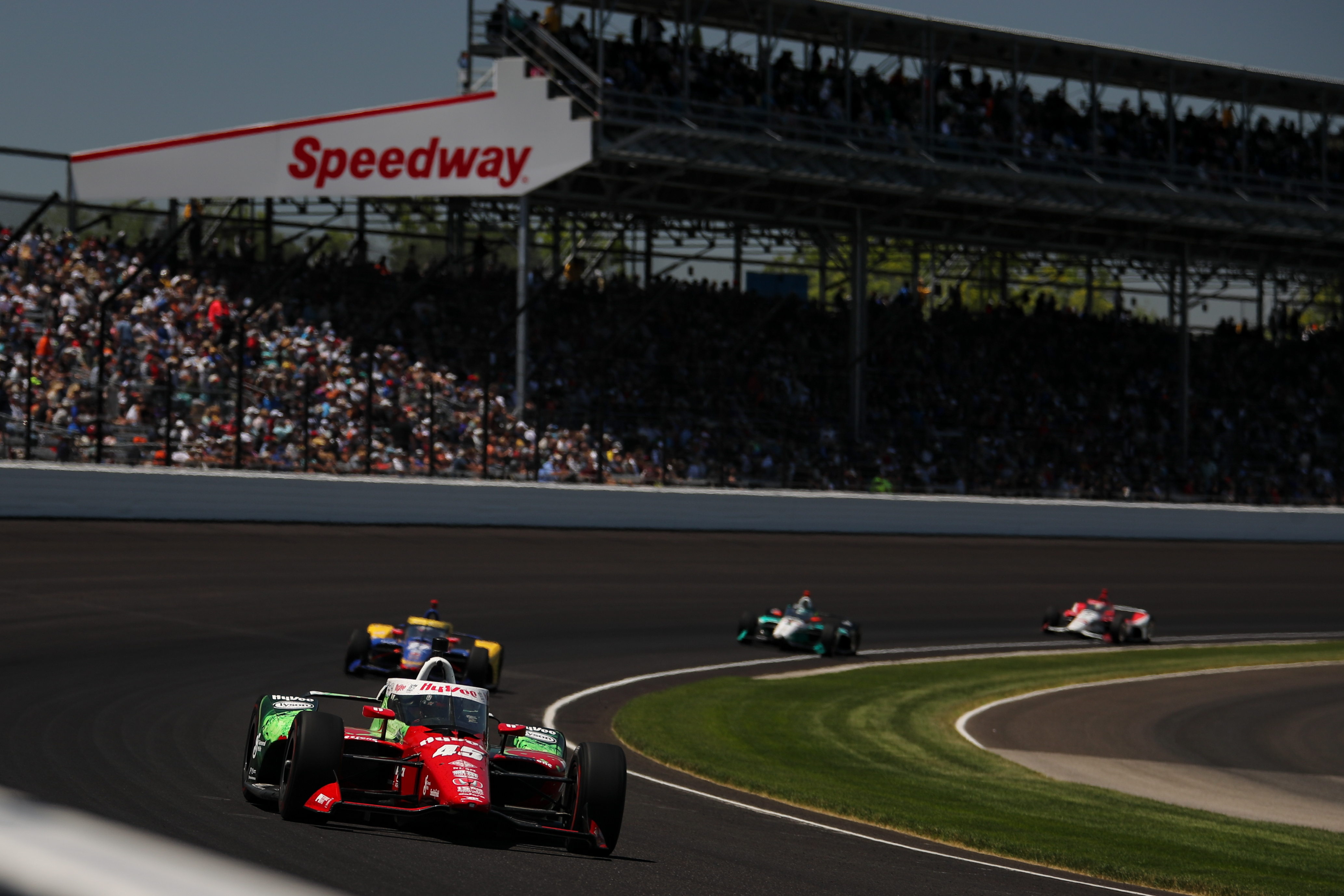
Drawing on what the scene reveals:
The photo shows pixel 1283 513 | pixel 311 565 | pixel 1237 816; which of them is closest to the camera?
Result: pixel 1237 816

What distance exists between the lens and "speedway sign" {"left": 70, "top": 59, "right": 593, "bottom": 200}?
107 ft

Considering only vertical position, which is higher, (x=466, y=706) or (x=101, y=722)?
(x=466, y=706)

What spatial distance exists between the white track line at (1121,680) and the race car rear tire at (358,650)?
6.66 m

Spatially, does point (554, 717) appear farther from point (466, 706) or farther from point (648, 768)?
point (466, 706)

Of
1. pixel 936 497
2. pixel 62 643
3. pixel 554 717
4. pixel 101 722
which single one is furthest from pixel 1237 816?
pixel 936 497

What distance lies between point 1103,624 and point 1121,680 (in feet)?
15.4

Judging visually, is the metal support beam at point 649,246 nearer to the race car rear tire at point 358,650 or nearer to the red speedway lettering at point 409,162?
the red speedway lettering at point 409,162

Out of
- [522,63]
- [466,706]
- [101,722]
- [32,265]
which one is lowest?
[101,722]

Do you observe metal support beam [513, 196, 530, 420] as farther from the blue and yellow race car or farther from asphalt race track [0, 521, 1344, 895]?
the blue and yellow race car

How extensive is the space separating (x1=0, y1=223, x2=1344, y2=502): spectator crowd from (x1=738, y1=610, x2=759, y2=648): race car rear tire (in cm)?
710

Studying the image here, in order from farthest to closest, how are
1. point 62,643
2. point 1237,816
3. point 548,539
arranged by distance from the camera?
point 548,539 → point 62,643 → point 1237,816

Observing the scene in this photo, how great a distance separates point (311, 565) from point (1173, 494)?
24.1 metres

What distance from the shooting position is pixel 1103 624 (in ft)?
88.1

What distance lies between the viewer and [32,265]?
29.6 m
